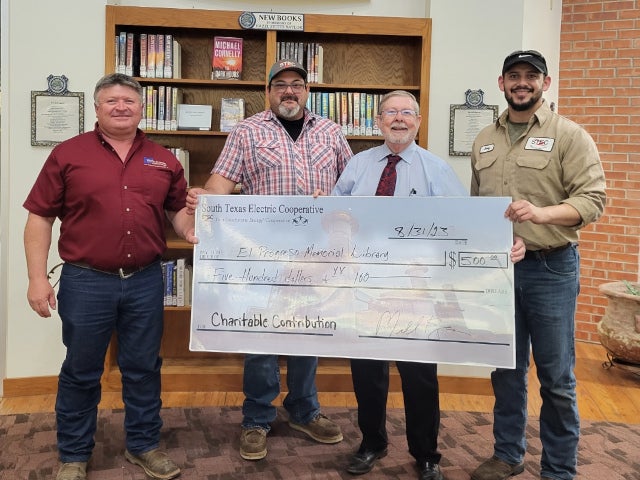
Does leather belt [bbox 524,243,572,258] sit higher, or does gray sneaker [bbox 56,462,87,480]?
leather belt [bbox 524,243,572,258]

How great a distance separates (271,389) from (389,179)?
1.13m

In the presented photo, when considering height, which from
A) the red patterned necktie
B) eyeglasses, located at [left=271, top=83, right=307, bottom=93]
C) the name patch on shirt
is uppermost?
eyeglasses, located at [left=271, top=83, right=307, bottom=93]

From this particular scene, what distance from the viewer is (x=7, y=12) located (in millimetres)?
3102

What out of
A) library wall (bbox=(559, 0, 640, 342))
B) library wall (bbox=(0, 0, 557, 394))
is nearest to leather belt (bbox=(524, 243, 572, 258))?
library wall (bbox=(0, 0, 557, 394))

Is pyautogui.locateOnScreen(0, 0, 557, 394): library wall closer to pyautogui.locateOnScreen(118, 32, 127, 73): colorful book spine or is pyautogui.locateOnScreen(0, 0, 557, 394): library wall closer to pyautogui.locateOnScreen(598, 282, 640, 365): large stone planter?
pyautogui.locateOnScreen(118, 32, 127, 73): colorful book spine

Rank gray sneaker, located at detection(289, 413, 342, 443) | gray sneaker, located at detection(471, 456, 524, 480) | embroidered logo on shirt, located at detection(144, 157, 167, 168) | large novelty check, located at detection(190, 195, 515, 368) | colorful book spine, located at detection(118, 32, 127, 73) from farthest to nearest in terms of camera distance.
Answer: colorful book spine, located at detection(118, 32, 127, 73)
gray sneaker, located at detection(289, 413, 342, 443)
gray sneaker, located at detection(471, 456, 524, 480)
embroidered logo on shirt, located at detection(144, 157, 167, 168)
large novelty check, located at detection(190, 195, 515, 368)

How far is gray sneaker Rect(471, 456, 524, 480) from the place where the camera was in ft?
7.79

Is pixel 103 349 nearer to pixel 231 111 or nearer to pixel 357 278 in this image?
pixel 357 278

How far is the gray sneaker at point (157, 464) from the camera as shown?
235cm

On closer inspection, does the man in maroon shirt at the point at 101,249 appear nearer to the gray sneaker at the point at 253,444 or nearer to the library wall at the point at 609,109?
the gray sneaker at the point at 253,444

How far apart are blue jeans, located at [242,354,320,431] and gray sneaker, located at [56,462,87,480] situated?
0.71 m

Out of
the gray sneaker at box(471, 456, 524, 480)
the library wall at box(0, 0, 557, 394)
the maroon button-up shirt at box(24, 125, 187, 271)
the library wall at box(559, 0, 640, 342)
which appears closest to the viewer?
the maroon button-up shirt at box(24, 125, 187, 271)

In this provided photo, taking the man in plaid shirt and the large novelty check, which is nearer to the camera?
the large novelty check

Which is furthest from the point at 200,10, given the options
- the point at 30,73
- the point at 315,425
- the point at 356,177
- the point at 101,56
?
the point at 315,425
